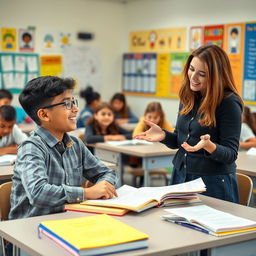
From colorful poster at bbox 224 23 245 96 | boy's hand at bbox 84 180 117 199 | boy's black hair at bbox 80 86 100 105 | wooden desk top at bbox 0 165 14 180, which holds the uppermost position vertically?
colorful poster at bbox 224 23 245 96

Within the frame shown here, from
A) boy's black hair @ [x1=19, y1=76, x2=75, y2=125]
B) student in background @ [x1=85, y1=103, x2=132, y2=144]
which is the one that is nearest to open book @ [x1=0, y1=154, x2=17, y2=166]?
boy's black hair @ [x1=19, y1=76, x2=75, y2=125]

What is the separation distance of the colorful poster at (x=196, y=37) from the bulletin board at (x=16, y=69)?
2.29 meters

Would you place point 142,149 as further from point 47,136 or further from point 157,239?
point 157,239

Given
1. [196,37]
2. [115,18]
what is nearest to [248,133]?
[196,37]

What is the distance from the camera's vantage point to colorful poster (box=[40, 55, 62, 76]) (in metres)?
7.79

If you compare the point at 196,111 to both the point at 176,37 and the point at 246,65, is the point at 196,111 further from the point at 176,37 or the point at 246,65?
the point at 176,37

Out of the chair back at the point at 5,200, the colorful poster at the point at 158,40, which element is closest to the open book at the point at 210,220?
the chair back at the point at 5,200

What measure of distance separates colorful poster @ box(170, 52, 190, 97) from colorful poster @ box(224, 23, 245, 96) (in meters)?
0.87

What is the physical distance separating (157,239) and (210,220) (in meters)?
0.29

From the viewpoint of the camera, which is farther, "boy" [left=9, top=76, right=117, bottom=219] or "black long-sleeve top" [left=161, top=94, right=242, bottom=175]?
"black long-sleeve top" [left=161, top=94, right=242, bottom=175]

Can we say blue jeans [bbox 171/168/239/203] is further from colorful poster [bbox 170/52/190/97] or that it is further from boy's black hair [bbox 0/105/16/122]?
colorful poster [bbox 170/52/190/97]

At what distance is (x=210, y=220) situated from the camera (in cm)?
205

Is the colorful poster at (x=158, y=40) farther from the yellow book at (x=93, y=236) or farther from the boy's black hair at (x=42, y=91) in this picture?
the yellow book at (x=93, y=236)

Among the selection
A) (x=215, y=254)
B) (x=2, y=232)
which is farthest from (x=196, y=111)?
(x=2, y=232)
